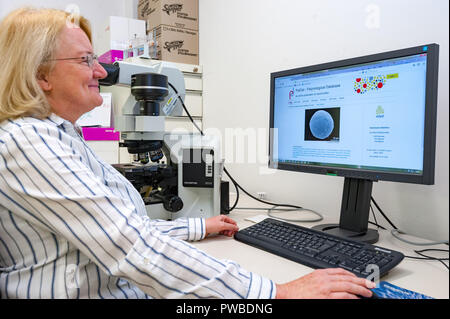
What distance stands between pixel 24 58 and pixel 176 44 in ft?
4.74

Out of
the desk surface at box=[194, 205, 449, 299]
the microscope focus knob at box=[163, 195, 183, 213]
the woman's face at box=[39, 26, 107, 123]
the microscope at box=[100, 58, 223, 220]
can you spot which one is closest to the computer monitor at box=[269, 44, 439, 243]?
the desk surface at box=[194, 205, 449, 299]

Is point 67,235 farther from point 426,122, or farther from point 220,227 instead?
point 426,122

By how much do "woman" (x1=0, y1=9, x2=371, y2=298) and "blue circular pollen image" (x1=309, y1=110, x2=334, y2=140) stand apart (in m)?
0.52

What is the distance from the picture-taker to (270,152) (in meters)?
1.25

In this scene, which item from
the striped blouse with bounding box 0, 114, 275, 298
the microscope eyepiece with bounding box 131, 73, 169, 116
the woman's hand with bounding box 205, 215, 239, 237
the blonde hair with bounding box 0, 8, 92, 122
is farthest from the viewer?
the microscope eyepiece with bounding box 131, 73, 169, 116

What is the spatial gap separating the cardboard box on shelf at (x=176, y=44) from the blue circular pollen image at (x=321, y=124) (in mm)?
1221

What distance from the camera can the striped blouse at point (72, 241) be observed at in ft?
1.96

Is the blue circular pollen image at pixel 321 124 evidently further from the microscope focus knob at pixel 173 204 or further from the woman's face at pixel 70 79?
the woman's face at pixel 70 79

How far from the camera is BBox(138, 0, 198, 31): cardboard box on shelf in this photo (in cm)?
205

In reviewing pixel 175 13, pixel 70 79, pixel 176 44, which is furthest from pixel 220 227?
pixel 175 13

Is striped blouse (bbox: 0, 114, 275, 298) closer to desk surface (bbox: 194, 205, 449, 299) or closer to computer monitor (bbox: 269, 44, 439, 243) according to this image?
desk surface (bbox: 194, 205, 449, 299)

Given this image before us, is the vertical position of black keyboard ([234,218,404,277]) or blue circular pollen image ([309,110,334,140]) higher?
blue circular pollen image ([309,110,334,140])

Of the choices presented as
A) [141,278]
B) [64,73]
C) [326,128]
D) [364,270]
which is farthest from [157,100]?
[364,270]

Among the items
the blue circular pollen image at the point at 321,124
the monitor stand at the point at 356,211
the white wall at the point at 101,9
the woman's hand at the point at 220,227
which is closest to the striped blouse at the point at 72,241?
the woman's hand at the point at 220,227
